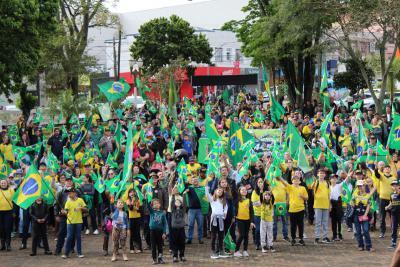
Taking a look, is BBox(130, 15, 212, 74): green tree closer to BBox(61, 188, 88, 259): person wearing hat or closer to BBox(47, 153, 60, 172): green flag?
BBox(47, 153, 60, 172): green flag

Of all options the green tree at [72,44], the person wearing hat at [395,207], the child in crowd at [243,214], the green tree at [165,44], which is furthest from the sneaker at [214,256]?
the green tree at [165,44]

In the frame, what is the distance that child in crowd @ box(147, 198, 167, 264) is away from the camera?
42.7ft

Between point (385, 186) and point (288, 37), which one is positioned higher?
point (288, 37)

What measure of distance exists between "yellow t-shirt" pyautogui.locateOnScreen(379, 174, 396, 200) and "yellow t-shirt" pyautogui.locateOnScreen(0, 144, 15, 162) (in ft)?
31.1

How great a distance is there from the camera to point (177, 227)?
1303 cm

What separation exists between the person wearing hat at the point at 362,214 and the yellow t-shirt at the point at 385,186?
4.39 feet

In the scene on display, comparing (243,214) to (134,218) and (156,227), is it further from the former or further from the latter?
(134,218)

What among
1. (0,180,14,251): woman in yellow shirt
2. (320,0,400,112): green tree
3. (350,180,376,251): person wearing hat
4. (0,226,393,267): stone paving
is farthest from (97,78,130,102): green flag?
(350,180,376,251): person wearing hat

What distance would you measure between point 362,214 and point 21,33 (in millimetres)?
13821

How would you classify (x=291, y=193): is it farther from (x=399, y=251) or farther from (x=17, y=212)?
(x=399, y=251)

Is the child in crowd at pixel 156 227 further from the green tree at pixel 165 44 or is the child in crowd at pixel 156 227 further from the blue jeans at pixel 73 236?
the green tree at pixel 165 44

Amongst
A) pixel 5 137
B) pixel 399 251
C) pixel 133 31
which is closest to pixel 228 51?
pixel 133 31

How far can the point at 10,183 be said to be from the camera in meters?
15.4

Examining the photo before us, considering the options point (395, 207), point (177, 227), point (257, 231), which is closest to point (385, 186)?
point (395, 207)
